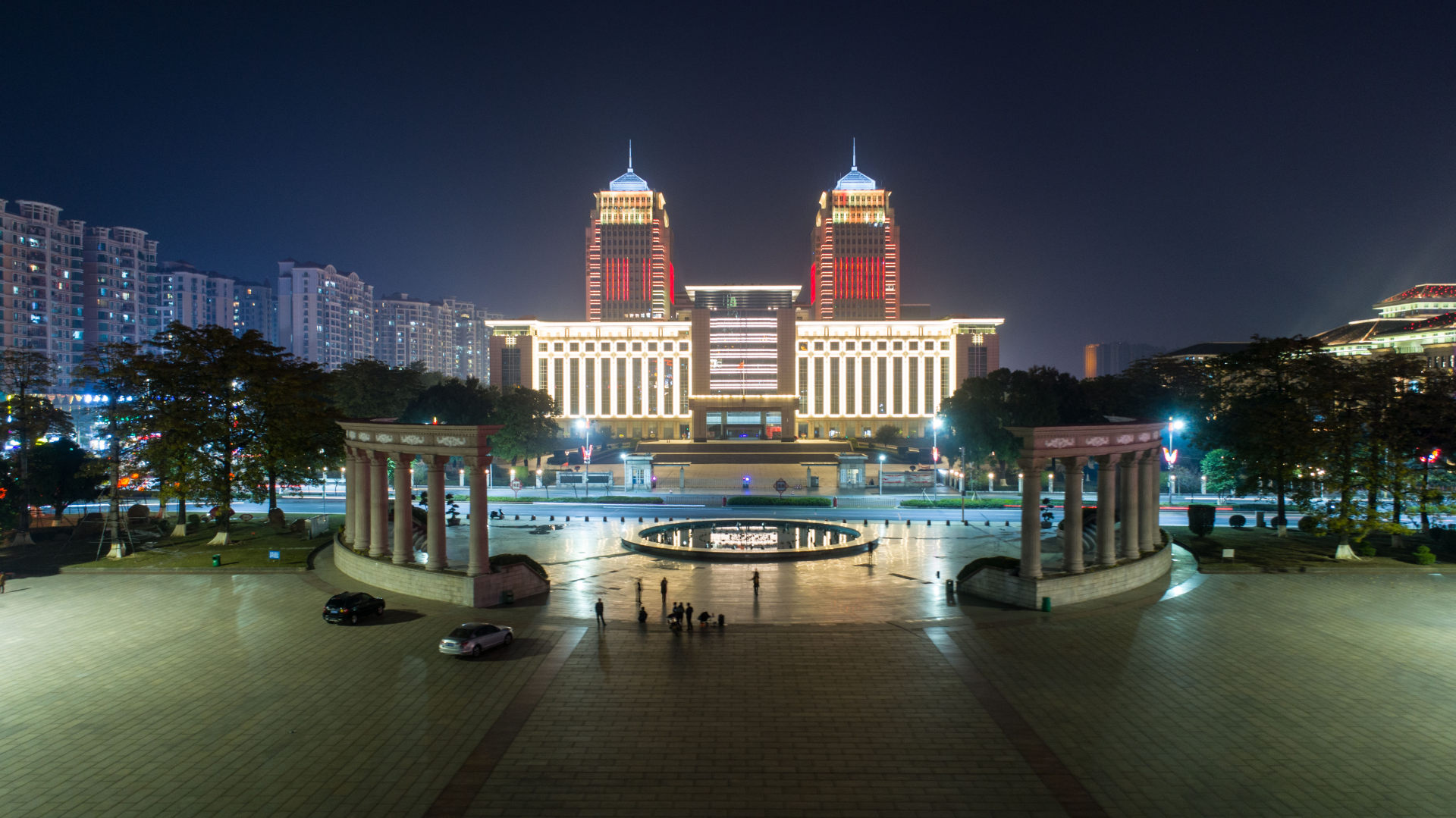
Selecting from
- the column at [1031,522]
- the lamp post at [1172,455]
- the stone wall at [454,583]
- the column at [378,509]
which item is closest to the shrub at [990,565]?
the column at [1031,522]

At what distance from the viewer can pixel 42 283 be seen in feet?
388

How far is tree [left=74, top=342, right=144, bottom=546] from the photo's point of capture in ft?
121

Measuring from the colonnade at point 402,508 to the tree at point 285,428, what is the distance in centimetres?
828

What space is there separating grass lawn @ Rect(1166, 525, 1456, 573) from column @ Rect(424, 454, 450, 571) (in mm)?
33788

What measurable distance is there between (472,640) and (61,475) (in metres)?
42.9

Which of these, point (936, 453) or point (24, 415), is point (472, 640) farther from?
point (936, 453)

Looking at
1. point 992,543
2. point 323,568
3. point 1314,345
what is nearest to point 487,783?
point 323,568

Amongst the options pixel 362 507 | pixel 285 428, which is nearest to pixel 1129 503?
pixel 362 507

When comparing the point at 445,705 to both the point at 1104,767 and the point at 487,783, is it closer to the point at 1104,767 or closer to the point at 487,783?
the point at 487,783

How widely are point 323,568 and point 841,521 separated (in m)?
31.3

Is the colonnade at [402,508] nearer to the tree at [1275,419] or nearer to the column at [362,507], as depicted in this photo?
the column at [362,507]

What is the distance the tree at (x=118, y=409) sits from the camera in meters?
36.8

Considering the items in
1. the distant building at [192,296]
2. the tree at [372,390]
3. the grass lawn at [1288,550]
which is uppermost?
the distant building at [192,296]

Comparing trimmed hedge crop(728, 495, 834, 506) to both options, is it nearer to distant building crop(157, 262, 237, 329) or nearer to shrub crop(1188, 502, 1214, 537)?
shrub crop(1188, 502, 1214, 537)
